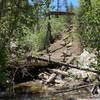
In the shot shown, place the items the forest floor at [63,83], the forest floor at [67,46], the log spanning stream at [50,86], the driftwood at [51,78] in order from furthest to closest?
the forest floor at [67,46]
the driftwood at [51,78]
the forest floor at [63,83]
the log spanning stream at [50,86]

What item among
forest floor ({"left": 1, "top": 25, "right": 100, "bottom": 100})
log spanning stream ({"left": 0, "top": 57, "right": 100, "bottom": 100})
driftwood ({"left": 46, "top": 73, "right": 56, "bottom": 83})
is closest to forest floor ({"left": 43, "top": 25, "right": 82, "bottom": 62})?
forest floor ({"left": 1, "top": 25, "right": 100, "bottom": 100})

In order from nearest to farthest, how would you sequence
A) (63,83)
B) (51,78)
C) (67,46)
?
(63,83), (51,78), (67,46)

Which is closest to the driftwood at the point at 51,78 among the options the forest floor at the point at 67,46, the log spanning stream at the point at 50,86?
the log spanning stream at the point at 50,86

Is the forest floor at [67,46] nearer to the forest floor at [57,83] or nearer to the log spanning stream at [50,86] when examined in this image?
the forest floor at [57,83]

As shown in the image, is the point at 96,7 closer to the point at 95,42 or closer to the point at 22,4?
the point at 95,42

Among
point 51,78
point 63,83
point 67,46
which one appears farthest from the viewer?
point 67,46

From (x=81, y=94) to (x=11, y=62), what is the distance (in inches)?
228

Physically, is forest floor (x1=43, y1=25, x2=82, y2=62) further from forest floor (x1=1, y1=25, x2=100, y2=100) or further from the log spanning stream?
the log spanning stream

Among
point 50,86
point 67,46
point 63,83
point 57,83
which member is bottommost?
point 50,86

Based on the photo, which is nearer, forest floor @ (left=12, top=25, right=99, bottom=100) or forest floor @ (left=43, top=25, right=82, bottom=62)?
forest floor @ (left=12, top=25, right=99, bottom=100)

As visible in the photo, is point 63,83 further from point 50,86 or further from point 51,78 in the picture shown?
point 51,78

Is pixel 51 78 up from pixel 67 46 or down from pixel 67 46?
down

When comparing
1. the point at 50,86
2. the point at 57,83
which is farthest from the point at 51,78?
the point at 50,86

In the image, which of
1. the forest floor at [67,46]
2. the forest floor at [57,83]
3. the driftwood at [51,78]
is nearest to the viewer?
the forest floor at [57,83]
